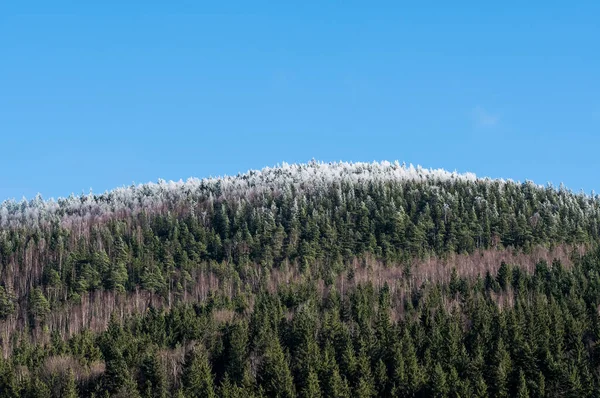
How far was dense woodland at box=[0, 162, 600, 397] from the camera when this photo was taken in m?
97.4

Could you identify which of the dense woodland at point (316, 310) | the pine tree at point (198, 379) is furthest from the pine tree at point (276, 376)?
the pine tree at point (198, 379)

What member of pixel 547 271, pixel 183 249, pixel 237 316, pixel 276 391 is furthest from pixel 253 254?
pixel 276 391

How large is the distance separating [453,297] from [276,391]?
192 ft

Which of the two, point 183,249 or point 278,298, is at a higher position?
point 183,249

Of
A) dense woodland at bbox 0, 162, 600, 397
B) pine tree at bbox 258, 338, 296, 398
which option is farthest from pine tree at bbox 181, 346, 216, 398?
pine tree at bbox 258, 338, 296, 398

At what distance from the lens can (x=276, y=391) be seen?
95062 mm

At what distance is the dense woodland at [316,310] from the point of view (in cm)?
9744

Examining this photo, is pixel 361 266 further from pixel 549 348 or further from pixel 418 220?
pixel 549 348

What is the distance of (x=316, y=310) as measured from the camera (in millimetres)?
129875

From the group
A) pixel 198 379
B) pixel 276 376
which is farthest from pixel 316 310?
pixel 198 379

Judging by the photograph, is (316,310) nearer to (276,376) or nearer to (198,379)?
(276,376)

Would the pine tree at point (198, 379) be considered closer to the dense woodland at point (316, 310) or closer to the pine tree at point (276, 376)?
the dense woodland at point (316, 310)

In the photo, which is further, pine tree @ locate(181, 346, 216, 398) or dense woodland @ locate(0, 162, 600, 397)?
dense woodland @ locate(0, 162, 600, 397)

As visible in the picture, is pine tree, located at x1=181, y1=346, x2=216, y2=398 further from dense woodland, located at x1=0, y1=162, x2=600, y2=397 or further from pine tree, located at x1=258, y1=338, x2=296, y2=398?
pine tree, located at x1=258, y1=338, x2=296, y2=398
